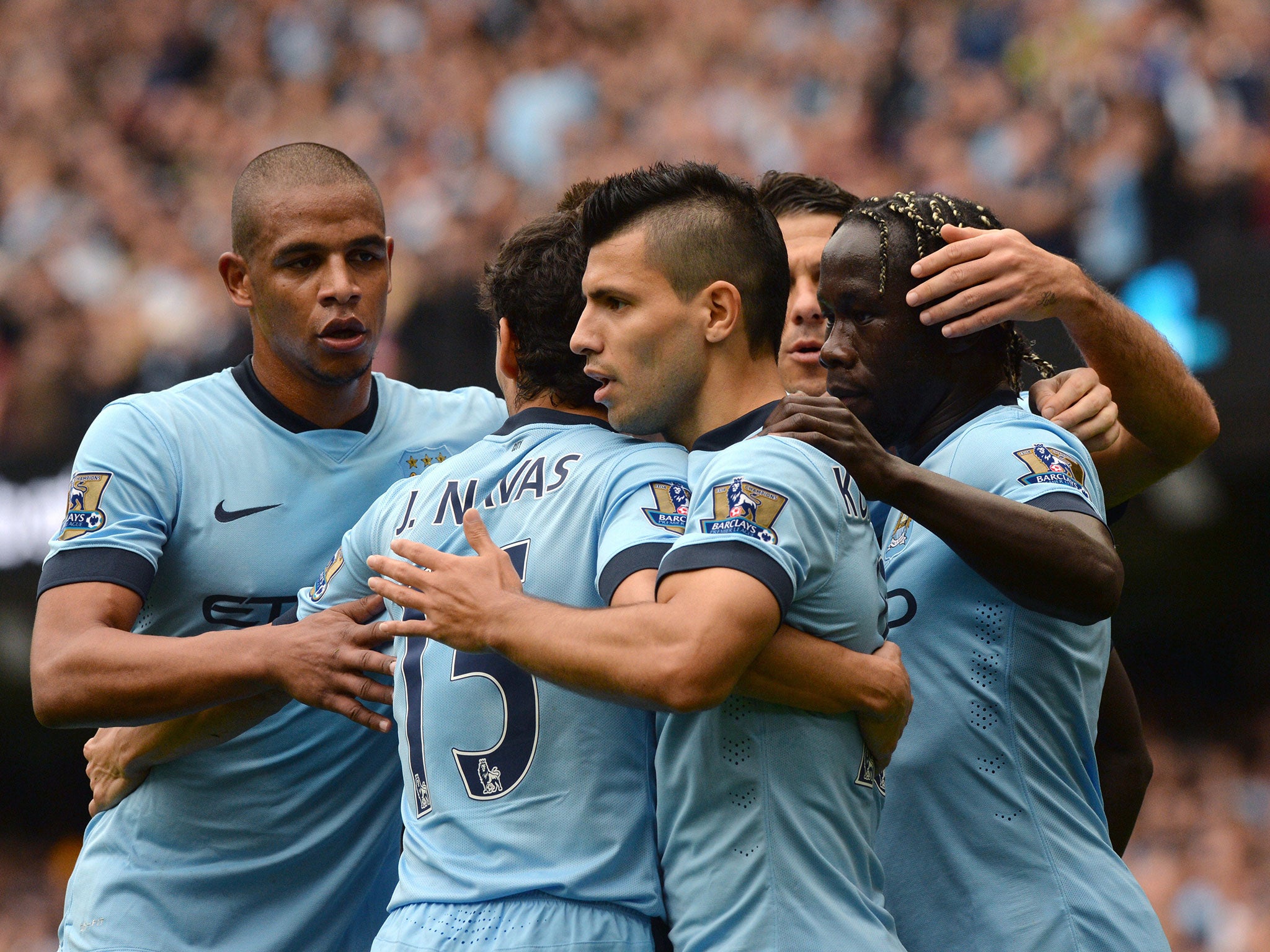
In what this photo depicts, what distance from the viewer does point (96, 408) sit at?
36.5 feet

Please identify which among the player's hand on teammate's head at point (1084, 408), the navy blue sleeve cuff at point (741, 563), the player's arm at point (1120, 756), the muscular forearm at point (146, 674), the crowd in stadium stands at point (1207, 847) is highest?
the player's hand on teammate's head at point (1084, 408)

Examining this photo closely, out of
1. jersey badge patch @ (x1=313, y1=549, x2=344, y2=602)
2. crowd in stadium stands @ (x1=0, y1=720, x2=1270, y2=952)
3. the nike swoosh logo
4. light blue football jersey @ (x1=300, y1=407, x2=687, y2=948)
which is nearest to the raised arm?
jersey badge patch @ (x1=313, y1=549, x2=344, y2=602)

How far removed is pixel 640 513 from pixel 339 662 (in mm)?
913

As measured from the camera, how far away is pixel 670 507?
2.94 m

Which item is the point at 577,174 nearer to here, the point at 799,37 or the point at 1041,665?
the point at 799,37

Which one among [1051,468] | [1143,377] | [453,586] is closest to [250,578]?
[453,586]

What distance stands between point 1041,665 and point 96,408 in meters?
9.46

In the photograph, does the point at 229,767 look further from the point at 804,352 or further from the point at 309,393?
the point at 804,352

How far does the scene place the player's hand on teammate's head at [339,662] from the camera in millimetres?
3350

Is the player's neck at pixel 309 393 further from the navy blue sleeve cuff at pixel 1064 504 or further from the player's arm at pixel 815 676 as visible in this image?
the navy blue sleeve cuff at pixel 1064 504

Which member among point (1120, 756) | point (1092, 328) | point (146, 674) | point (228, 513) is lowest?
point (1120, 756)

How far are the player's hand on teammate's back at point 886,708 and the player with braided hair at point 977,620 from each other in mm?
280

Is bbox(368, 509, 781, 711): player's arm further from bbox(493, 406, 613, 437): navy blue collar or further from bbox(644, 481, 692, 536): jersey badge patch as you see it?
bbox(493, 406, 613, 437): navy blue collar

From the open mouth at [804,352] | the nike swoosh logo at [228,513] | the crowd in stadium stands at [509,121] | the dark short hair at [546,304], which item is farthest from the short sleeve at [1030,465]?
the crowd in stadium stands at [509,121]
